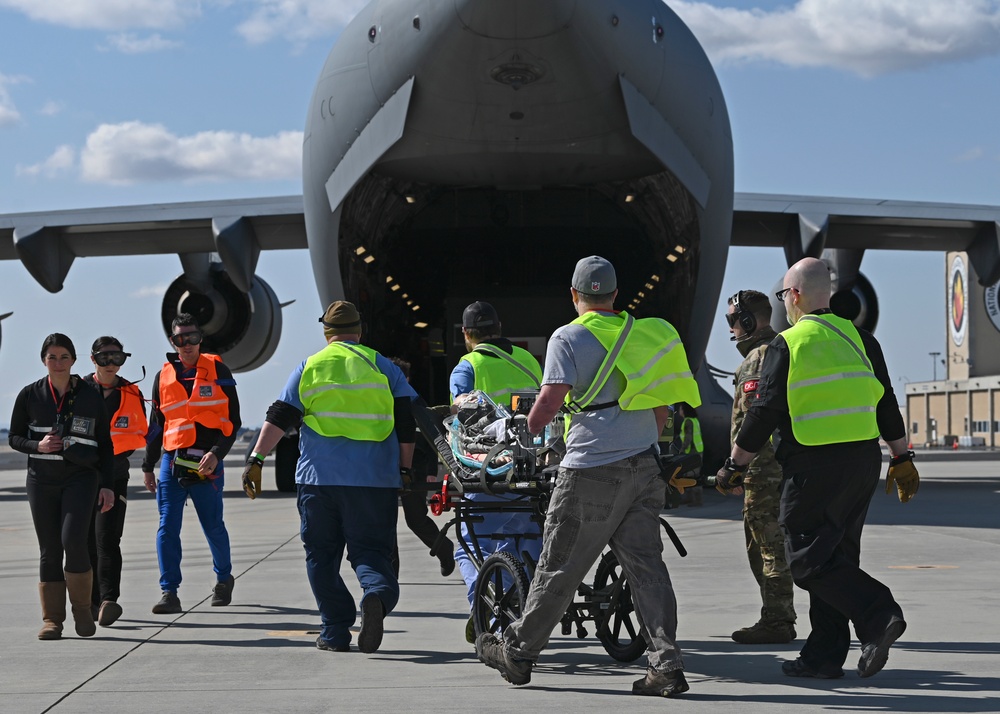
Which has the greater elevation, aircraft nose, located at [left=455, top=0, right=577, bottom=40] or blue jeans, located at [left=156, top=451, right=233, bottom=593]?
aircraft nose, located at [left=455, top=0, right=577, bottom=40]

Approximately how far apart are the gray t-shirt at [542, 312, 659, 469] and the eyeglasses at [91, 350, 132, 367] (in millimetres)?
3541

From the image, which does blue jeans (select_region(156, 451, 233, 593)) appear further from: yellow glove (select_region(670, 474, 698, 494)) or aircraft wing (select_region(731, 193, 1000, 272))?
aircraft wing (select_region(731, 193, 1000, 272))

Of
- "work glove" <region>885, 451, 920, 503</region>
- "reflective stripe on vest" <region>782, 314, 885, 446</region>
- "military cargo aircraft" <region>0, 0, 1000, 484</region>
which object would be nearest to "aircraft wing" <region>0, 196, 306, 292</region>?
"military cargo aircraft" <region>0, 0, 1000, 484</region>

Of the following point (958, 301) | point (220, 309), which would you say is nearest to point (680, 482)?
point (220, 309)

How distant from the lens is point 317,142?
12.8 metres

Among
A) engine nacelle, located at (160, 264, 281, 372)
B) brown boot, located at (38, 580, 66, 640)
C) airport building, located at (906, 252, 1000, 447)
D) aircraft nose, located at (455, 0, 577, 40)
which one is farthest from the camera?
airport building, located at (906, 252, 1000, 447)

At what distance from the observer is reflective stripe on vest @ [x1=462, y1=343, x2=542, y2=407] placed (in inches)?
249

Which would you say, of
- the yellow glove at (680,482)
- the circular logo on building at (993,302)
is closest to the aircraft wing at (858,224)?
the circular logo on building at (993,302)

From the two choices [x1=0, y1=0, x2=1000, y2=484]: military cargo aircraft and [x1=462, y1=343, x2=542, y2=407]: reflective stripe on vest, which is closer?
[x1=462, y1=343, x2=542, y2=407]: reflective stripe on vest

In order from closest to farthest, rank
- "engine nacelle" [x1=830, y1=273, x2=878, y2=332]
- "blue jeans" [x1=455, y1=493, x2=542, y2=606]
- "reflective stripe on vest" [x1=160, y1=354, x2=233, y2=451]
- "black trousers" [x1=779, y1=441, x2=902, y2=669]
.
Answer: "black trousers" [x1=779, y1=441, x2=902, y2=669] → "blue jeans" [x1=455, y1=493, x2=542, y2=606] → "reflective stripe on vest" [x1=160, y1=354, x2=233, y2=451] → "engine nacelle" [x1=830, y1=273, x2=878, y2=332]

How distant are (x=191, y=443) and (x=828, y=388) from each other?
12.7 ft

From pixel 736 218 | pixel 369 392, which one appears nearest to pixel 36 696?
pixel 369 392

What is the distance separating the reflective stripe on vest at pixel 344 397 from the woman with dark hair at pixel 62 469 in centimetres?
136

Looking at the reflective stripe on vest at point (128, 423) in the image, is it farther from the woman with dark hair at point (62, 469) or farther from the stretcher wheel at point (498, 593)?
the stretcher wheel at point (498, 593)
